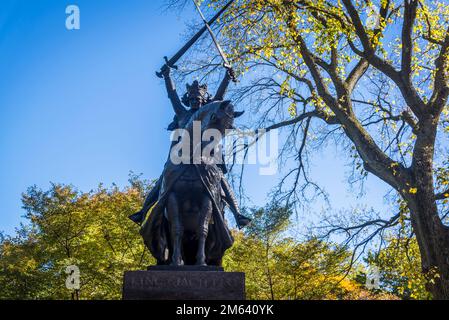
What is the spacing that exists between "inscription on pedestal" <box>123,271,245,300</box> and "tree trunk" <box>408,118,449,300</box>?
5415 mm

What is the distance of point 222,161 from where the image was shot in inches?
283

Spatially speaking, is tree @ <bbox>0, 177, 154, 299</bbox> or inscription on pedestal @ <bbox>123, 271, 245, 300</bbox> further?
tree @ <bbox>0, 177, 154, 299</bbox>

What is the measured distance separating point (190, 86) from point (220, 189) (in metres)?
1.93

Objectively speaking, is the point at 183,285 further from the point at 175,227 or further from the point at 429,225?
the point at 429,225

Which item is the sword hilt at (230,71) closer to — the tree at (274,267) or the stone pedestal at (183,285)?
the stone pedestal at (183,285)

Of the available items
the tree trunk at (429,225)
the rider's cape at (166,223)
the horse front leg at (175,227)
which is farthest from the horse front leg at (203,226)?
the tree trunk at (429,225)

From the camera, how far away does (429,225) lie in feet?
32.5

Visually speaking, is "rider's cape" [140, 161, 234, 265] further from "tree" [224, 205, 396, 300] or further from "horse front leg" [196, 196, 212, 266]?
"tree" [224, 205, 396, 300]

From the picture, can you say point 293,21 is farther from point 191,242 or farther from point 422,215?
point 191,242

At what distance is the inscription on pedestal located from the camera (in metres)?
5.60

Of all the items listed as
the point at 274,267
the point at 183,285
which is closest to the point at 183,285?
the point at 183,285

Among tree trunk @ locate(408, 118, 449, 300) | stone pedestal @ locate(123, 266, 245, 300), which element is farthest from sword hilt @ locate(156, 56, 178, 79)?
tree trunk @ locate(408, 118, 449, 300)

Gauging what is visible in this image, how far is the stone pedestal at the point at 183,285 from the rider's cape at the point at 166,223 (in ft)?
3.16
